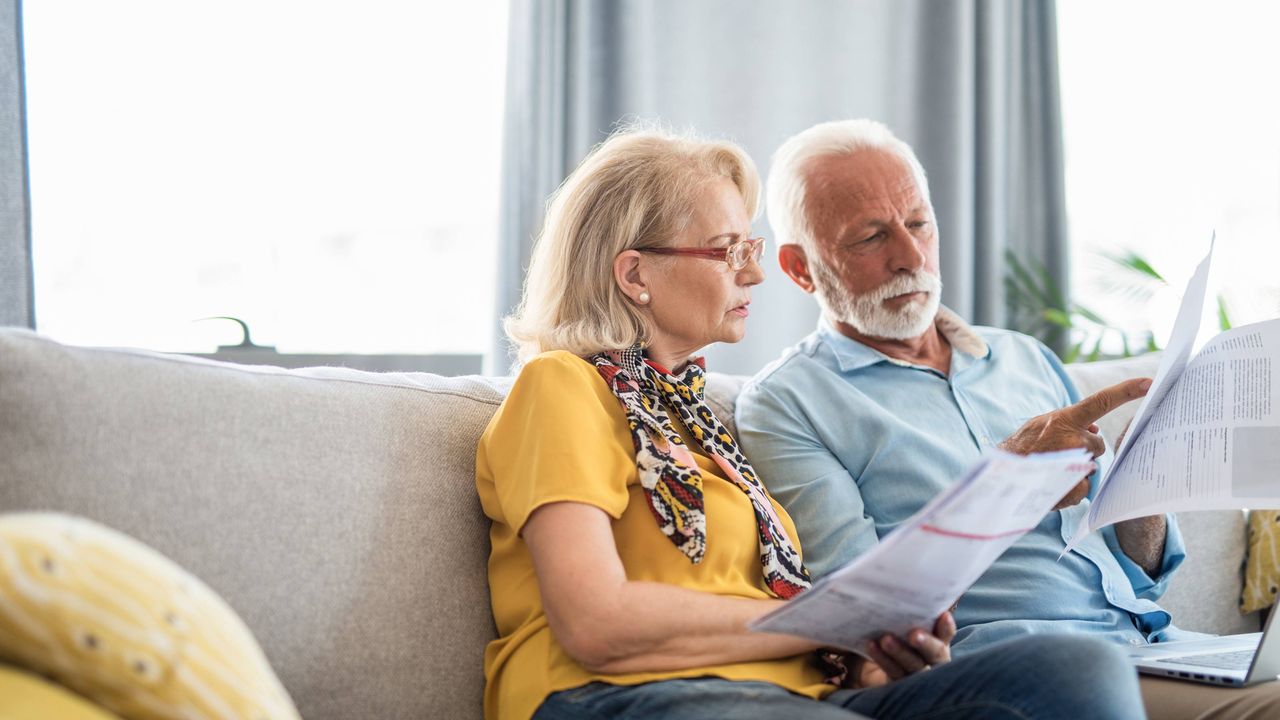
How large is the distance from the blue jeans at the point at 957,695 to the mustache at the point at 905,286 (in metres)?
0.83

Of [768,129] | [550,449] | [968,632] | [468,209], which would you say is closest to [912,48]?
[768,129]

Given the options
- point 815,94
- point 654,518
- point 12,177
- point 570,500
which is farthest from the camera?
point 815,94

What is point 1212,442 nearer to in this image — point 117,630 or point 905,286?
point 905,286

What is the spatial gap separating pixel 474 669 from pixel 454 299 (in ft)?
6.41

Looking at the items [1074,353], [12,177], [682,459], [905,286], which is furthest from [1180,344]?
[1074,353]

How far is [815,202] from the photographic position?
6.59 feet

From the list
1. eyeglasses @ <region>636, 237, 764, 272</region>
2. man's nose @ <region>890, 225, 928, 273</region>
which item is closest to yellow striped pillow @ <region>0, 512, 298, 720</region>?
eyeglasses @ <region>636, 237, 764, 272</region>

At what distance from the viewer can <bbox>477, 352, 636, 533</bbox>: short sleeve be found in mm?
1255

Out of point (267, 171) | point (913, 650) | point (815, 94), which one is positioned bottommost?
point (913, 650)

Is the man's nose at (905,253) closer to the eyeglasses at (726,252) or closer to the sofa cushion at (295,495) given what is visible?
the eyeglasses at (726,252)

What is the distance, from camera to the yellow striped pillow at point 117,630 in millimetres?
798

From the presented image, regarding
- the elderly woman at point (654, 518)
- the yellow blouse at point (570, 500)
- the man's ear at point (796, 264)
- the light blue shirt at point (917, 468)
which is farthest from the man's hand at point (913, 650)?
the man's ear at point (796, 264)

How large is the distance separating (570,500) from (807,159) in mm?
1026

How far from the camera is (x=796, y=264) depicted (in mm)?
2080
